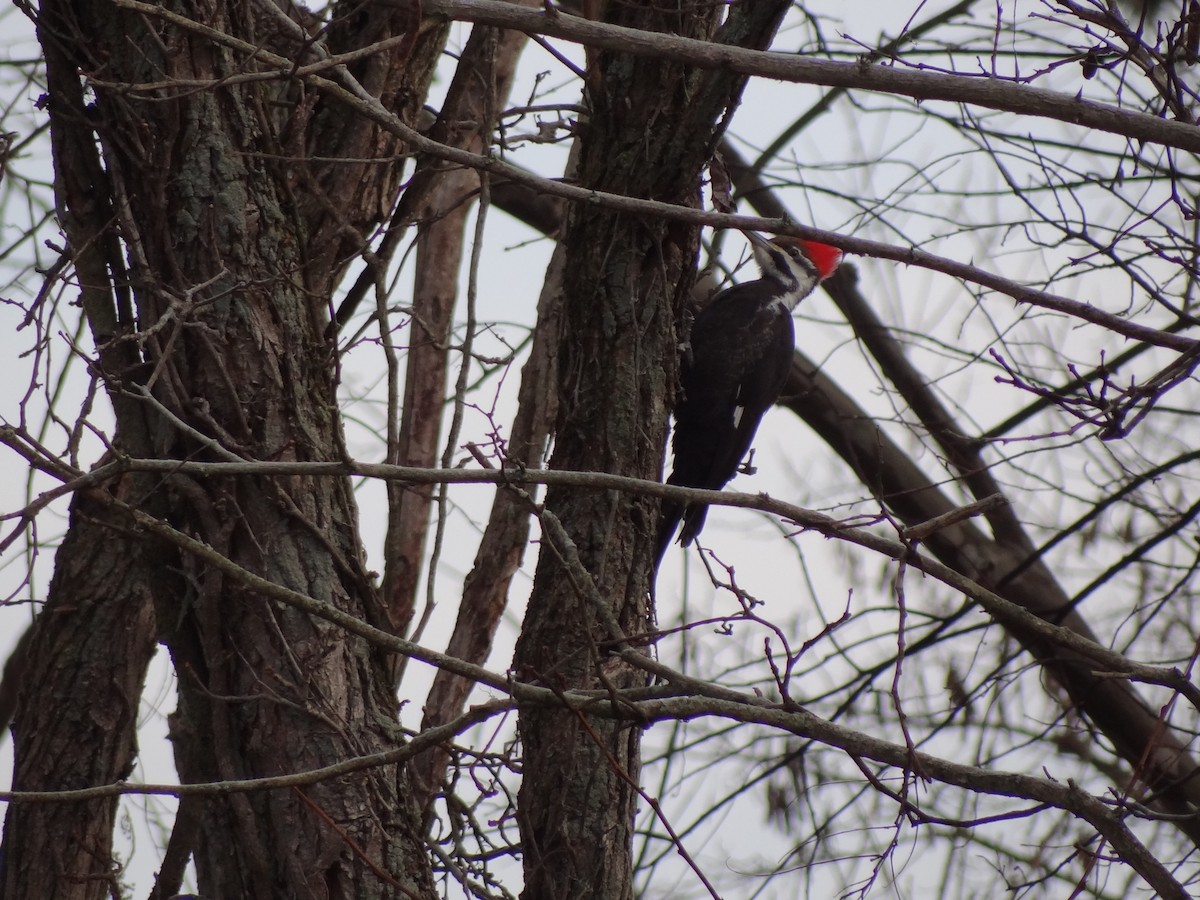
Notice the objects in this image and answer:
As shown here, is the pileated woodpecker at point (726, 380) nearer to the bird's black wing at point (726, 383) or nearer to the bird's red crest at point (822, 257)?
the bird's black wing at point (726, 383)

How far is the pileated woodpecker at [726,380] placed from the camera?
4.43 m

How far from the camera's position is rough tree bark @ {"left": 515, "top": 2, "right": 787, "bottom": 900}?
2611 millimetres

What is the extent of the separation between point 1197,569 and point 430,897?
309 centimetres

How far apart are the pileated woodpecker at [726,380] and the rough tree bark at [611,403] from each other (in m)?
1.44

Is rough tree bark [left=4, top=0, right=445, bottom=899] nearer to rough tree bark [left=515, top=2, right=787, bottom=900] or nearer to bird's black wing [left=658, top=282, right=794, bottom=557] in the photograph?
rough tree bark [left=515, top=2, right=787, bottom=900]

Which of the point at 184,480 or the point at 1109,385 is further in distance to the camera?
the point at 184,480

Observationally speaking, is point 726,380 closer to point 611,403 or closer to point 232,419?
point 611,403

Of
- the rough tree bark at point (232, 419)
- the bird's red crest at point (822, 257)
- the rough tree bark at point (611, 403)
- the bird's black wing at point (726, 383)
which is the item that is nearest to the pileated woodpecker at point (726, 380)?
the bird's black wing at point (726, 383)

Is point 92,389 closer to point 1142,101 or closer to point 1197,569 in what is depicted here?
point 1142,101

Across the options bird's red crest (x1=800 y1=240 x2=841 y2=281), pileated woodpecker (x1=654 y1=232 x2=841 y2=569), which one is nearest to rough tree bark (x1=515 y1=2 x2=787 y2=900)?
pileated woodpecker (x1=654 y1=232 x2=841 y2=569)

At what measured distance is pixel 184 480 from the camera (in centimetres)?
259

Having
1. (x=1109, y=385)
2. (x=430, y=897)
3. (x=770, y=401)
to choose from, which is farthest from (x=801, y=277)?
(x=430, y=897)

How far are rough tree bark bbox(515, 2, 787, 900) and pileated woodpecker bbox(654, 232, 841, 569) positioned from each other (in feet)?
4.73

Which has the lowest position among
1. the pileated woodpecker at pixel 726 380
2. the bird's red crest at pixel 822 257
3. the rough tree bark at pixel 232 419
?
the rough tree bark at pixel 232 419
